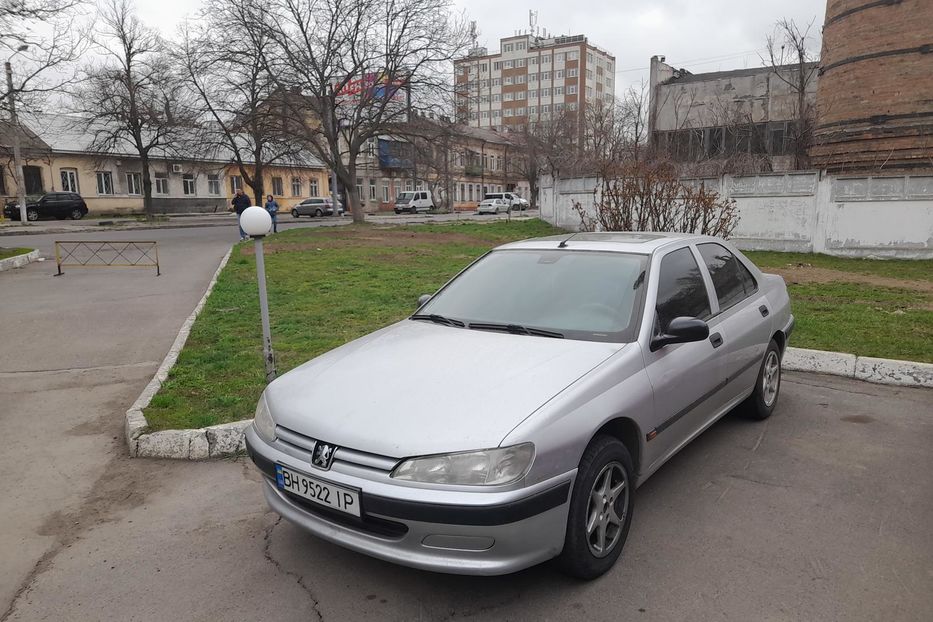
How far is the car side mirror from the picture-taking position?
3.52 metres

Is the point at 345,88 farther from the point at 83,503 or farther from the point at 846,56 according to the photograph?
the point at 83,503

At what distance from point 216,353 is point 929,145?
2139cm

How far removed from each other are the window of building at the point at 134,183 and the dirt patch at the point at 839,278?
4455 centimetres

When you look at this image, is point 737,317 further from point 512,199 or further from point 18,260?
point 512,199

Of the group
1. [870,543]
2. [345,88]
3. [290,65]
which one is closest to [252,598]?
[870,543]

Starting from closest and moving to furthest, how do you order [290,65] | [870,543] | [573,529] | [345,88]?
[573,529] → [870,543] → [290,65] → [345,88]

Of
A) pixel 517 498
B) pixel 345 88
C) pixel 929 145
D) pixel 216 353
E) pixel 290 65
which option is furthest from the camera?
pixel 345 88

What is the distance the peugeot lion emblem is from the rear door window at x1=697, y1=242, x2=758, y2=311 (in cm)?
292

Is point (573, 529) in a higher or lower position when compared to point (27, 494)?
higher

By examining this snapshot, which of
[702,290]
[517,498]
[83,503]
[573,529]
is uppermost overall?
[702,290]

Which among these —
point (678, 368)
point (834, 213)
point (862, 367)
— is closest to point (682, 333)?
point (678, 368)

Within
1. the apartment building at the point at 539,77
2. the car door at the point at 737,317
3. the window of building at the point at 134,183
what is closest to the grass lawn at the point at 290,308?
the car door at the point at 737,317

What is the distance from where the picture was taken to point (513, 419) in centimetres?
275

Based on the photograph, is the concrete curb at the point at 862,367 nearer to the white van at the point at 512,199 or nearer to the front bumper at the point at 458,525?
the front bumper at the point at 458,525
